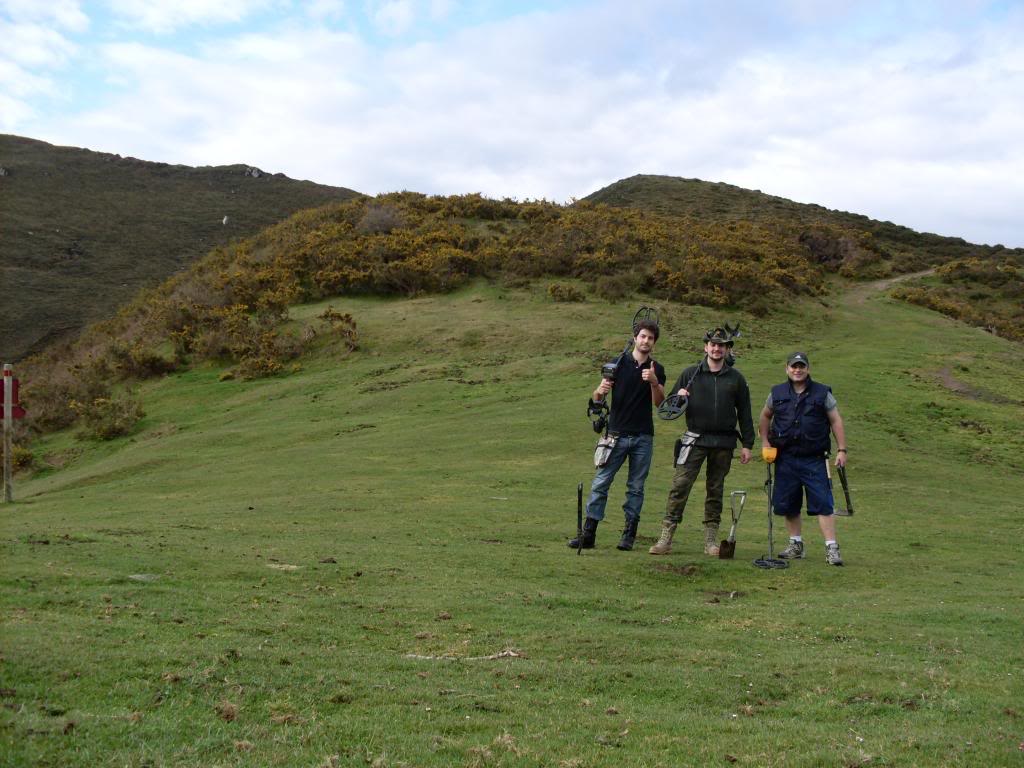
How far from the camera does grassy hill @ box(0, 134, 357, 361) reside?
177ft

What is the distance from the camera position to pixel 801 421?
11.0 metres

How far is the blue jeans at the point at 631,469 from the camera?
11.0 metres

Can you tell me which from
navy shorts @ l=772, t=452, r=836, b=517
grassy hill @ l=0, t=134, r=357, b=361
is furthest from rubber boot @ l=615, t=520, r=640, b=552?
grassy hill @ l=0, t=134, r=357, b=361

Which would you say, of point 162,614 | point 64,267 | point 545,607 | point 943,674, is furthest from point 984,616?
point 64,267

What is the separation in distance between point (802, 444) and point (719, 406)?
1101mm

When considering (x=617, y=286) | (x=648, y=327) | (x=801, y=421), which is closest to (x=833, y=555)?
(x=801, y=421)

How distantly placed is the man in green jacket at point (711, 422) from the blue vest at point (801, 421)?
0.43 metres

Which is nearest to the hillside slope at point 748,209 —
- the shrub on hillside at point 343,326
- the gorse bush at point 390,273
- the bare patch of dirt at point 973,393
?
the gorse bush at point 390,273

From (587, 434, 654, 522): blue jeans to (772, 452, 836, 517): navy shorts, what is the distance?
5.43ft

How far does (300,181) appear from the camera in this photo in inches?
3489

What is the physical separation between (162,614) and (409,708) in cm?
286

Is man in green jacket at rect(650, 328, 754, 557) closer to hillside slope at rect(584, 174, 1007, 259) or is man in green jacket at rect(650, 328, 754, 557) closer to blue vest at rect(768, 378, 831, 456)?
blue vest at rect(768, 378, 831, 456)

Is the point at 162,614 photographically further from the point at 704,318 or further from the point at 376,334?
the point at 704,318

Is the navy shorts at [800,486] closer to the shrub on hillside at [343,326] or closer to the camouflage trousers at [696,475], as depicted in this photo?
the camouflage trousers at [696,475]
